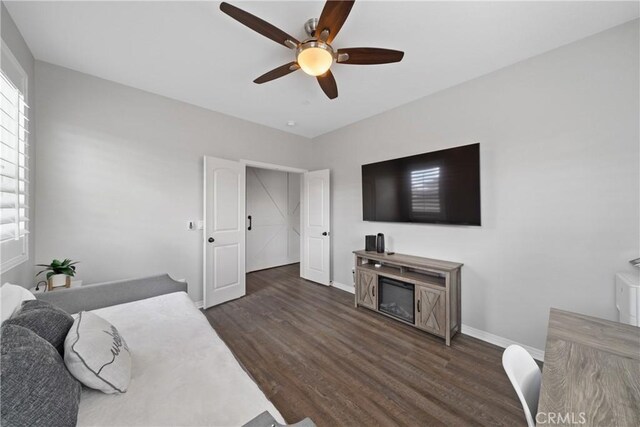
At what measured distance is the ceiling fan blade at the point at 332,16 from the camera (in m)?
1.27

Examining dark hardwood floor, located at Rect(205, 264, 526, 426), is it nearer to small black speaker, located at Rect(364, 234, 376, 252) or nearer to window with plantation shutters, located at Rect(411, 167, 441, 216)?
small black speaker, located at Rect(364, 234, 376, 252)

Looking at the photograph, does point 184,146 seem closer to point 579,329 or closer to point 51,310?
point 51,310

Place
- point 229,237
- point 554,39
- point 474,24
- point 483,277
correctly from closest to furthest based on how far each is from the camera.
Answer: point 474,24 < point 554,39 < point 483,277 < point 229,237

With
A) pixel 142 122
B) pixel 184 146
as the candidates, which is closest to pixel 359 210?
pixel 184 146

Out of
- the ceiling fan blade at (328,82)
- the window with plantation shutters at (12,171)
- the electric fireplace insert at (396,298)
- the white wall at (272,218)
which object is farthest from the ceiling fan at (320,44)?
the white wall at (272,218)

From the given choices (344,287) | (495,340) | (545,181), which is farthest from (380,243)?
(545,181)

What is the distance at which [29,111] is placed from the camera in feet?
6.50

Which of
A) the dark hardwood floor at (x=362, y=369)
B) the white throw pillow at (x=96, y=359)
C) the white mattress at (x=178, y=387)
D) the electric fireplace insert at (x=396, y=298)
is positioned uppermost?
the white throw pillow at (x=96, y=359)

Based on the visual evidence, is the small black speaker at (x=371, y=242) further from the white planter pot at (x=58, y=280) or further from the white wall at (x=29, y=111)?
the white wall at (x=29, y=111)

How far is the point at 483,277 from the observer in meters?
2.36

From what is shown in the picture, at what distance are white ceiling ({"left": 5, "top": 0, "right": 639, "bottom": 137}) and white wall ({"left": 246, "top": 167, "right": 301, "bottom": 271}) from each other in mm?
2587

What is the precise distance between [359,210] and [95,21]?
3352 millimetres

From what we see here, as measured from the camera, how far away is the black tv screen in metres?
2.38

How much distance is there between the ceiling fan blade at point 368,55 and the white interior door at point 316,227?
7.40 ft
